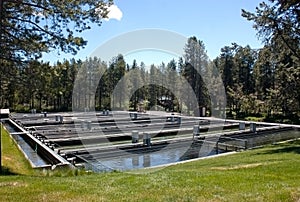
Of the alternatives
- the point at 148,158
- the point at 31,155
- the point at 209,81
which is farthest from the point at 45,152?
Result: the point at 209,81

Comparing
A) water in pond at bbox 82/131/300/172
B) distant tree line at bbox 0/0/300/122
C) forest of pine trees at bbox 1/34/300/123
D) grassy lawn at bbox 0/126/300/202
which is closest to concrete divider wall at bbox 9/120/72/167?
water in pond at bbox 82/131/300/172

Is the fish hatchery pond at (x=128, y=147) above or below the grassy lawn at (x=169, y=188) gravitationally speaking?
below

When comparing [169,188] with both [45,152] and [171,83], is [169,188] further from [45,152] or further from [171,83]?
[171,83]

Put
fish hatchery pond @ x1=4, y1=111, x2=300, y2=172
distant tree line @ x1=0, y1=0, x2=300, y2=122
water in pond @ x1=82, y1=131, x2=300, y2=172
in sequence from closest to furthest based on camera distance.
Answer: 1. water in pond @ x1=82, y1=131, x2=300, y2=172
2. fish hatchery pond @ x1=4, y1=111, x2=300, y2=172
3. distant tree line @ x1=0, y1=0, x2=300, y2=122

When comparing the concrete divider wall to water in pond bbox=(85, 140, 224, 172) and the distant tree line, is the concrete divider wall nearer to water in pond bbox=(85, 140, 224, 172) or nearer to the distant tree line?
water in pond bbox=(85, 140, 224, 172)

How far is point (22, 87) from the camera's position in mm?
9422

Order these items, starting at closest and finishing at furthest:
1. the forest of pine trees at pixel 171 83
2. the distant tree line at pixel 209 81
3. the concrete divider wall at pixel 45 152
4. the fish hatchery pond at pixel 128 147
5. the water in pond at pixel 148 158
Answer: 1. the concrete divider wall at pixel 45 152
2. the water in pond at pixel 148 158
3. the fish hatchery pond at pixel 128 147
4. the distant tree line at pixel 209 81
5. the forest of pine trees at pixel 171 83

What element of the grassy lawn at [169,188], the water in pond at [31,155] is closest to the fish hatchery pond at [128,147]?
the water in pond at [31,155]

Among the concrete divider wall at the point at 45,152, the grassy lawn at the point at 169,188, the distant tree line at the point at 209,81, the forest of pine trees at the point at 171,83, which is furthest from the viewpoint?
the forest of pine trees at the point at 171,83

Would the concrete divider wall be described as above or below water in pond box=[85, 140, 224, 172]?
above

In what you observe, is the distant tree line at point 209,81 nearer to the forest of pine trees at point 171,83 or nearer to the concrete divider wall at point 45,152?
the forest of pine trees at point 171,83

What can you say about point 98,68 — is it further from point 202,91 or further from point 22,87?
point 22,87

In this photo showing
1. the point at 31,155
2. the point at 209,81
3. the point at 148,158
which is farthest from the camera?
the point at 209,81

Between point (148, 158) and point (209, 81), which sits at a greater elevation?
point (209, 81)
